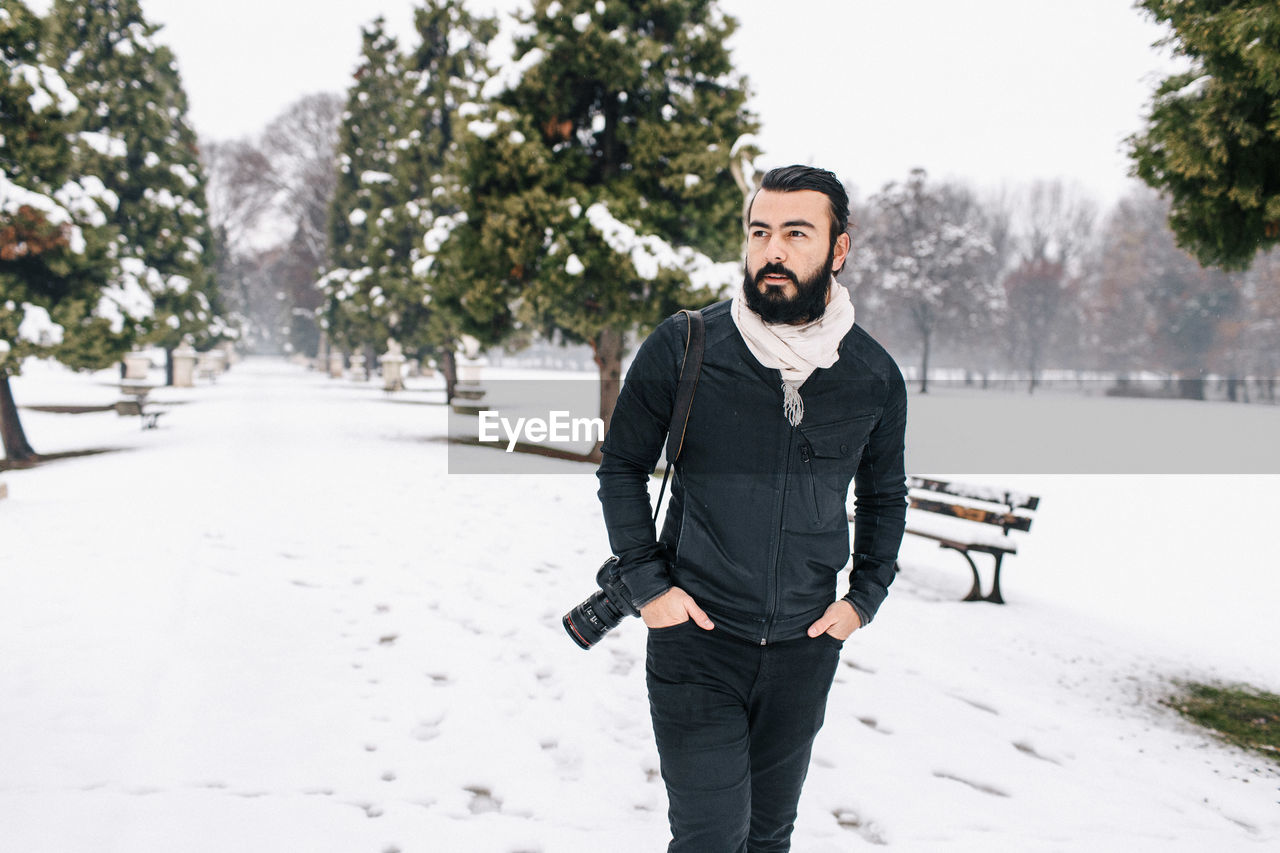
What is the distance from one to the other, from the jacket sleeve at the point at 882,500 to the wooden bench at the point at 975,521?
420 cm

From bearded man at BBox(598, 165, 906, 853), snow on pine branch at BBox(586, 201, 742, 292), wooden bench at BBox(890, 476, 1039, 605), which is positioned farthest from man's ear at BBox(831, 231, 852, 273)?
snow on pine branch at BBox(586, 201, 742, 292)

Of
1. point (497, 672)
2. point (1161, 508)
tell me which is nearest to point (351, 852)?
point (497, 672)

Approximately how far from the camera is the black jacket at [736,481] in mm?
1938

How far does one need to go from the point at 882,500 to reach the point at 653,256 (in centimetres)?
985

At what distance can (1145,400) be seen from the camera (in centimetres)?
3878

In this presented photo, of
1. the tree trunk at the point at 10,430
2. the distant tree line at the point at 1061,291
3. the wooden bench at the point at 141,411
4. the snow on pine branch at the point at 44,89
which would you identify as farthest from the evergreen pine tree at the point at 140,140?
the distant tree line at the point at 1061,291

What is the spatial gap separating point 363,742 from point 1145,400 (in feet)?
146

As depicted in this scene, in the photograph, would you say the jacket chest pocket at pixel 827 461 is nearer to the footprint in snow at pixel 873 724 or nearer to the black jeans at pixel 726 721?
the black jeans at pixel 726 721

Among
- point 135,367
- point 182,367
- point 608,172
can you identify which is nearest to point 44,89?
point 608,172

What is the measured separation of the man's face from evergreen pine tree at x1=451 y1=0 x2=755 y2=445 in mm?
9637

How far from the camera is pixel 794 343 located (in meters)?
1.91

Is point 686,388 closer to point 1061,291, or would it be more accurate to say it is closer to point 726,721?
point 726,721

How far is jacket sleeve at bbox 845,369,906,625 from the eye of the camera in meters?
2.14

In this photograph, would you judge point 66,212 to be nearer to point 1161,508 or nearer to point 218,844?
point 218,844
